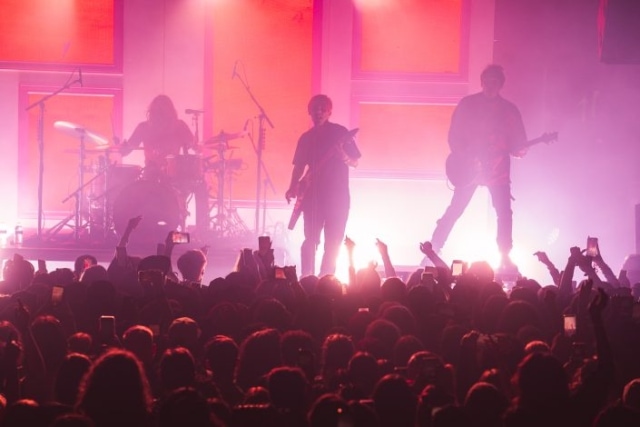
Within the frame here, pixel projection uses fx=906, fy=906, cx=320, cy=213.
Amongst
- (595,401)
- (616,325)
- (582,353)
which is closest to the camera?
(595,401)

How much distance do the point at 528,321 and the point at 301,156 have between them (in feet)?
16.4

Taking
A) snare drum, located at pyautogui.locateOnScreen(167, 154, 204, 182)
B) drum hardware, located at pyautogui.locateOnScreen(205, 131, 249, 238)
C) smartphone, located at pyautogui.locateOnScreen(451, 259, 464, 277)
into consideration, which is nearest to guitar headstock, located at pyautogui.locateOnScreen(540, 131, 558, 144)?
smartphone, located at pyautogui.locateOnScreen(451, 259, 464, 277)

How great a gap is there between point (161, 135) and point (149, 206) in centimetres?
118

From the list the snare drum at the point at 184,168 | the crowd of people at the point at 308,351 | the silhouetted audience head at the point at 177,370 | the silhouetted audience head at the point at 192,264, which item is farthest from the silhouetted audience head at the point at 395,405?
the snare drum at the point at 184,168

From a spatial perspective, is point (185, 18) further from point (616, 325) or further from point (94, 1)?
point (616, 325)

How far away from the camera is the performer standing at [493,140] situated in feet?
32.8

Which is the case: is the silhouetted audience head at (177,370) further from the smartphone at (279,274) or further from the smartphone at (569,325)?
the smartphone at (279,274)

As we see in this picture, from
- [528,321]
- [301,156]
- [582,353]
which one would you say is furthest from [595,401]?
[301,156]

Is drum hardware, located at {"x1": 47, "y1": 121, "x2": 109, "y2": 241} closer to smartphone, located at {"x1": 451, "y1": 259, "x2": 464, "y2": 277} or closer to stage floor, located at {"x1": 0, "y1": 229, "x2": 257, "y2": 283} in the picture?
stage floor, located at {"x1": 0, "y1": 229, "x2": 257, "y2": 283}

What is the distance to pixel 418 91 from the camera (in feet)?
41.6

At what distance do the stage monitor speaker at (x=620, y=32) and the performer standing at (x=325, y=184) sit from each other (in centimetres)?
322

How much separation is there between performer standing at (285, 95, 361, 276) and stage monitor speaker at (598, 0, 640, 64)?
10.6ft

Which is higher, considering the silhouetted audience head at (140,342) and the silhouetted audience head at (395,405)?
the silhouetted audience head at (140,342)

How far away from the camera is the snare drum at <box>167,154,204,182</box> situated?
36.5ft
